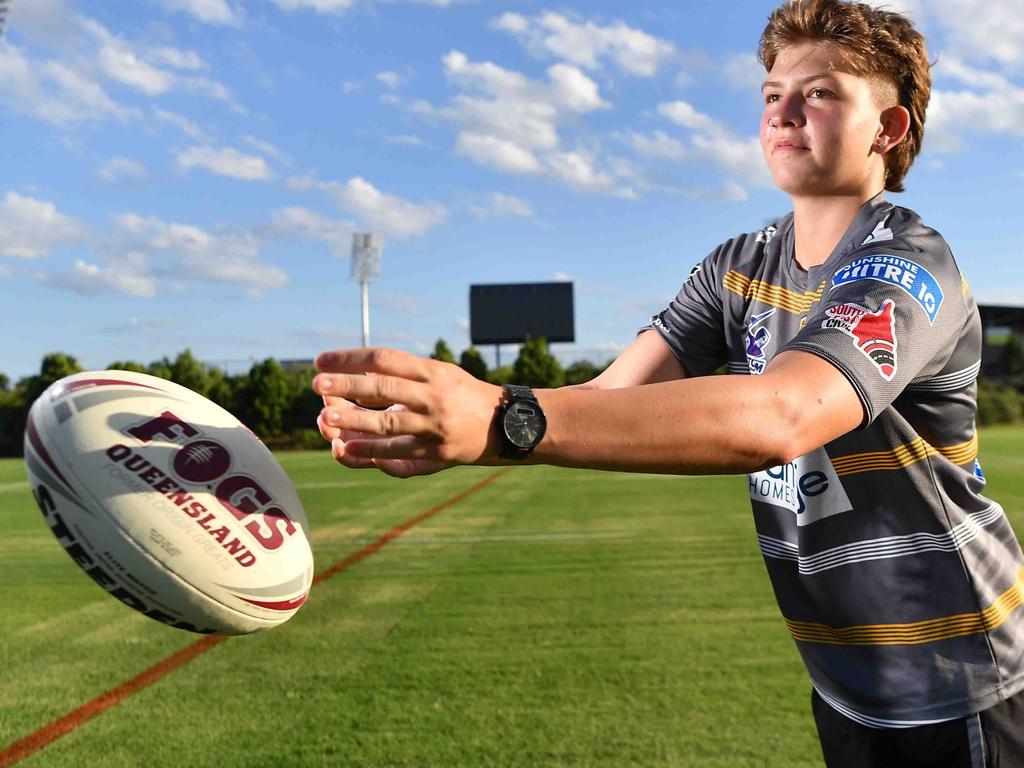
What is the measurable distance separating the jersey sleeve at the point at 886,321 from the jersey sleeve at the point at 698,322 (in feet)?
2.27

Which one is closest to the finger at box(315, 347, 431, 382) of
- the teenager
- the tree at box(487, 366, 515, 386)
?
the teenager

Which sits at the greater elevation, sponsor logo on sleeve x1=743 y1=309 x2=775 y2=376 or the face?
the face

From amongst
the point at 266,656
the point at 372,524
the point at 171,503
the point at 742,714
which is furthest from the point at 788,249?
the point at 372,524

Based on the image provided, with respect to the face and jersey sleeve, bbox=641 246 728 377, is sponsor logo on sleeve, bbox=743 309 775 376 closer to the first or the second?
jersey sleeve, bbox=641 246 728 377

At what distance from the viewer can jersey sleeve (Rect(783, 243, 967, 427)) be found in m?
1.27

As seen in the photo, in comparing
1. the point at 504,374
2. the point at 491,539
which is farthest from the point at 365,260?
the point at 491,539

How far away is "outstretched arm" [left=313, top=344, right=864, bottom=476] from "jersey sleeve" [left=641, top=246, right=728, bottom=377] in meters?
1.02

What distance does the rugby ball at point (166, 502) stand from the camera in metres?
1.89

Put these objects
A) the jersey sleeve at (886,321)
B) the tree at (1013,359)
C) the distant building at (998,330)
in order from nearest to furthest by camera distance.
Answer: the jersey sleeve at (886,321), the tree at (1013,359), the distant building at (998,330)

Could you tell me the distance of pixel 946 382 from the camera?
1640mm

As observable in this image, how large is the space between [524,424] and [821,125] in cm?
100

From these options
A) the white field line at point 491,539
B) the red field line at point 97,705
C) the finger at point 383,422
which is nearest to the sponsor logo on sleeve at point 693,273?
the finger at point 383,422

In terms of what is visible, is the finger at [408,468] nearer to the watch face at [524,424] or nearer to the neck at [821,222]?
the watch face at [524,424]

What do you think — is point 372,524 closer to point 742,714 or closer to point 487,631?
point 487,631
